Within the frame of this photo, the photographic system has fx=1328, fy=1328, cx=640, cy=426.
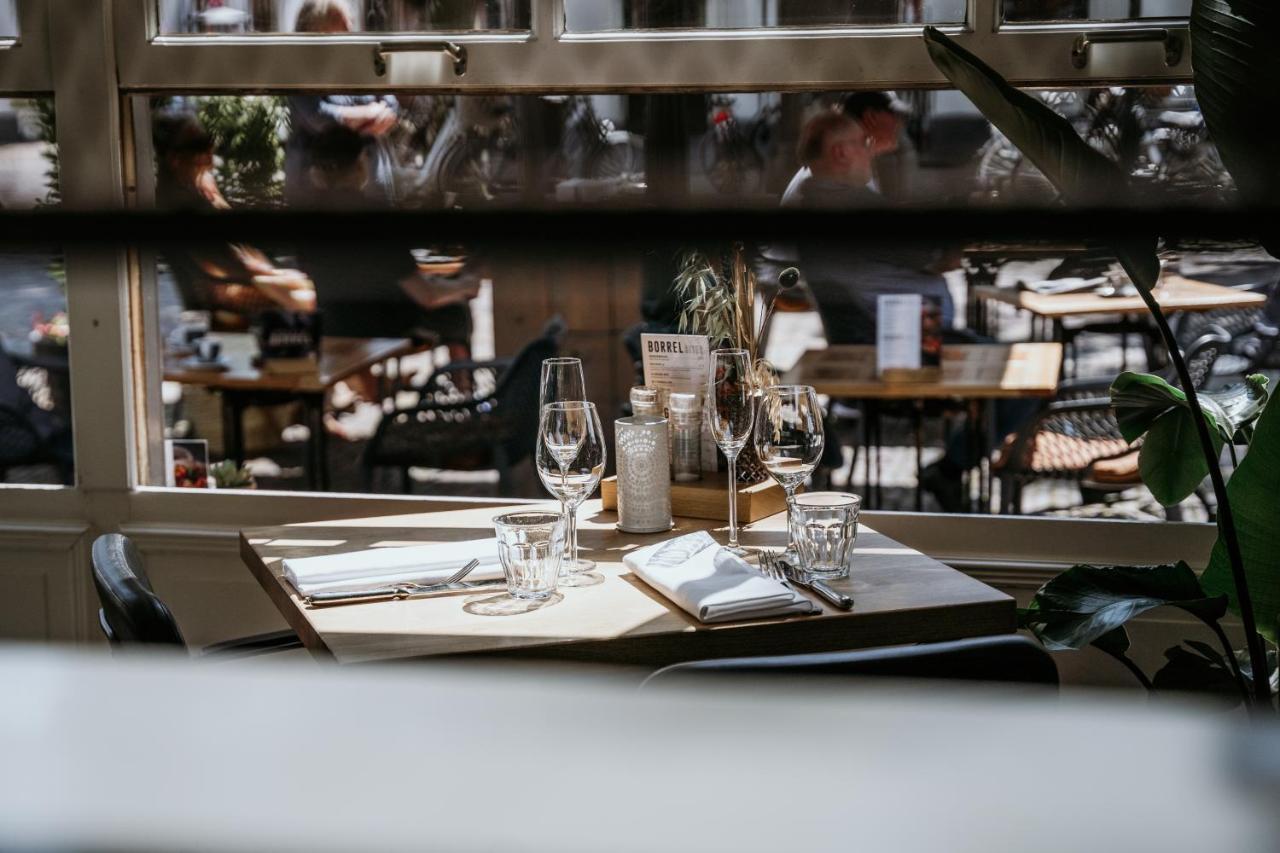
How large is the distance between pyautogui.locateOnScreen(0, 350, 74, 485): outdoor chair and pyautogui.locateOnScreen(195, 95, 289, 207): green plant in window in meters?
0.79

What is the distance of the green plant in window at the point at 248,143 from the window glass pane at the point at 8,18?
461mm

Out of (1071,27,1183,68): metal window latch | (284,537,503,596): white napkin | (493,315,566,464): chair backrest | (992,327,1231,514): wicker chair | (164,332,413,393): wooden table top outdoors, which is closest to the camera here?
(284,537,503,596): white napkin

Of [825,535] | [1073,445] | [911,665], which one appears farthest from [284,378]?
[911,665]

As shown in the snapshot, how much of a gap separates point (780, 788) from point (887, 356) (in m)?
2.86

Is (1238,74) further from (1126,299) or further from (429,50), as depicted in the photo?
(429,50)

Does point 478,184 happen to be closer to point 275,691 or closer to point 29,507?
point 29,507

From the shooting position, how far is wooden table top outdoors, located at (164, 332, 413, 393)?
11.1 feet

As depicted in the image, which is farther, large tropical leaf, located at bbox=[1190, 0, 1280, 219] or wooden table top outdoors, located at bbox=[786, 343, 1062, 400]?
wooden table top outdoors, located at bbox=[786, 343, 1062, 400]

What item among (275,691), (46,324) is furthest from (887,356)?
(275,691)

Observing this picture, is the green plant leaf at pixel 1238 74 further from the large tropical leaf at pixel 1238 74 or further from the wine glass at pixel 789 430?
the wine glass at pixel 789 430

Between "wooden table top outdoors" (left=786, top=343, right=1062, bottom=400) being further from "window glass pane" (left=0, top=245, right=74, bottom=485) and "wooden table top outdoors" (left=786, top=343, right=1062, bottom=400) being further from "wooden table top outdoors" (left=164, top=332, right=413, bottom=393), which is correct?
"window glass pane" (left=0, top=245, right=74, bottom=485)

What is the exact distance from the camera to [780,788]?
0.43m

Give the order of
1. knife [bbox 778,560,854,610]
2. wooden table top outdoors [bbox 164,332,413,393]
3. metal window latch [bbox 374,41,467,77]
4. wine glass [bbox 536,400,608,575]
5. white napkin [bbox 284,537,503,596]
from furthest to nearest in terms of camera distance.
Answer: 1. wooden table top outdoors [bbox 164,332,413,393]
2. metal window latch [bbox 374,41,467,77]
3. wine glass [bbox 536,400,608,575]
4. white napkin [bbox 284,537,503,596]
5. knife [bbox 778,560,854,610]

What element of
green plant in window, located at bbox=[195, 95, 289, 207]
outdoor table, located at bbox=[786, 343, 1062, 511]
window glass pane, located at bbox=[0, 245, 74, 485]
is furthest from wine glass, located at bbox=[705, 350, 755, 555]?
window glass pane, located at bbox=[0, 245, 74, 485]
